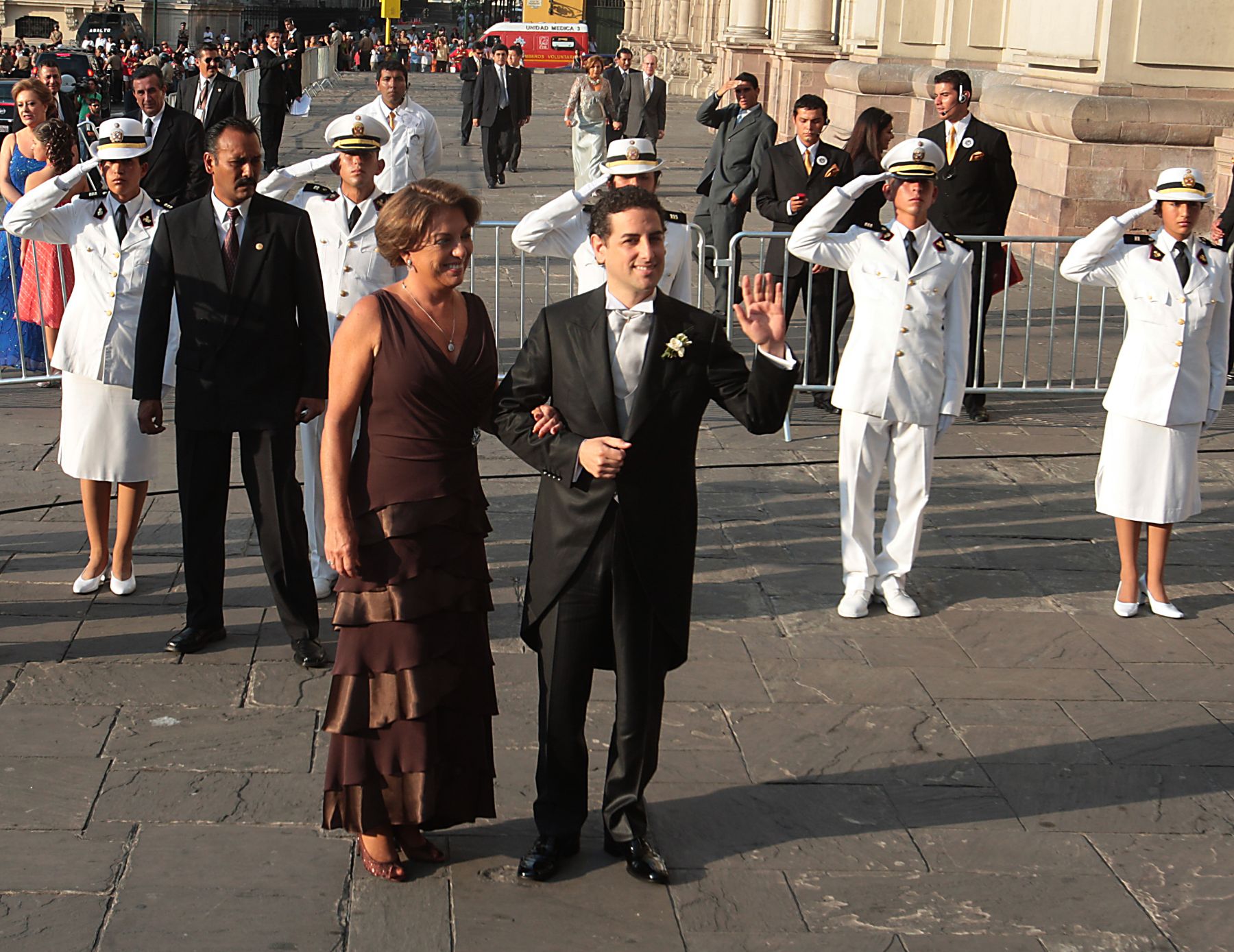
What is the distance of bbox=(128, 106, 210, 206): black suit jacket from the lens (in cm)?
1007

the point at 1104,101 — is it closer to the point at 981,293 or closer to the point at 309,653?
the point at 981,293

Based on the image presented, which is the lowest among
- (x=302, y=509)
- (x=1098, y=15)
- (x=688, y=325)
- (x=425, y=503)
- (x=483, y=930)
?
(x=483, y=930)

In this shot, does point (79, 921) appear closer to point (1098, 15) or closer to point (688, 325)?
point (688, 325)

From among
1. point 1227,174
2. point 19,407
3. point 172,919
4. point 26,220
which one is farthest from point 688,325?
point 1227,174

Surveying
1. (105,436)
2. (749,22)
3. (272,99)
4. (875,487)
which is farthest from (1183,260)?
(749,22)

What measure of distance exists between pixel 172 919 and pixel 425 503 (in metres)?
1.22

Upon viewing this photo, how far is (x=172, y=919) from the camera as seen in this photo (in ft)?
13.4

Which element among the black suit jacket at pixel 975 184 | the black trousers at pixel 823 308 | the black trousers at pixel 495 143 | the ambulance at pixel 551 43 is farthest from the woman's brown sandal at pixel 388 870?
the ambulance at pixel 551 43

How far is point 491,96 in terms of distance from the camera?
19.9 m

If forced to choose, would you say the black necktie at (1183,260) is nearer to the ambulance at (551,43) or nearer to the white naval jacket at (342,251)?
the white naval jacket at (342,251)

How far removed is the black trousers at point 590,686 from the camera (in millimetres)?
4238

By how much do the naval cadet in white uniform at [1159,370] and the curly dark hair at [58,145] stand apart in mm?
4579

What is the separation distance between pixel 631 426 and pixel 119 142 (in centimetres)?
290

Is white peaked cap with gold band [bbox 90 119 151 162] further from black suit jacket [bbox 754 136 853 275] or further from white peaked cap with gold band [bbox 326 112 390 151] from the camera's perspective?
black suit jacket [bbox 754 136 853 275]
